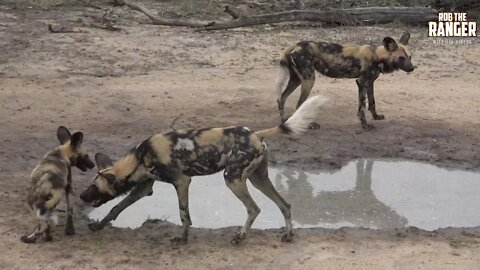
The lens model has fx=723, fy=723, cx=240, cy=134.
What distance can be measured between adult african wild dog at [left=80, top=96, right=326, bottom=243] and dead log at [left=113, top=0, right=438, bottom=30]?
8.50 meters

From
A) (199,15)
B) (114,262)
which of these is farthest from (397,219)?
(199,15)

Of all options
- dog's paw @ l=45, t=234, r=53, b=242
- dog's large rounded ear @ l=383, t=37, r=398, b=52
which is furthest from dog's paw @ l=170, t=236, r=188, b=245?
dog's large rounded ear @ l=383, t=37, r=398, b=52

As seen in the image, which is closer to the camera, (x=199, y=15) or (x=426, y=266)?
(x=426, y=266)

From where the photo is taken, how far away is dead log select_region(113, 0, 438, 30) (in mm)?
14070

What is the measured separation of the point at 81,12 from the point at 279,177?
9461 millimetres

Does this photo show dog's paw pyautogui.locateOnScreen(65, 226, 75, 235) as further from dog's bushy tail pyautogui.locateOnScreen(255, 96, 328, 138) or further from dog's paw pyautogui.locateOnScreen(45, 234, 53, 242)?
dog's bushy tail pyautogui.locateOnScreen(255, 96, 328, 138)

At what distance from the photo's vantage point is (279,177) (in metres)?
7.39

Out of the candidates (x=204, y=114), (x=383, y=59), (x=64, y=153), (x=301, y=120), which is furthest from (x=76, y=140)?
(x=383, y=59)

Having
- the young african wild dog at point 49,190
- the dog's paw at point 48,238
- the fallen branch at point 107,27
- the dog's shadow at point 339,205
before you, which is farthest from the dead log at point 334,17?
the dog's paw at point 48,238

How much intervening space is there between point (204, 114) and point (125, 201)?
11.0 ft

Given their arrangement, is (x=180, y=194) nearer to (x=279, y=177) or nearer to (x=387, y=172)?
(x=279, y=177)

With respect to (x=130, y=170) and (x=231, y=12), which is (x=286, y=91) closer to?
(x=130, y=170)

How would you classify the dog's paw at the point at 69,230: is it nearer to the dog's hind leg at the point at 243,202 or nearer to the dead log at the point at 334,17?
the dog's hind leg at the point at 243,202

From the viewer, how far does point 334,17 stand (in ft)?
47.8
